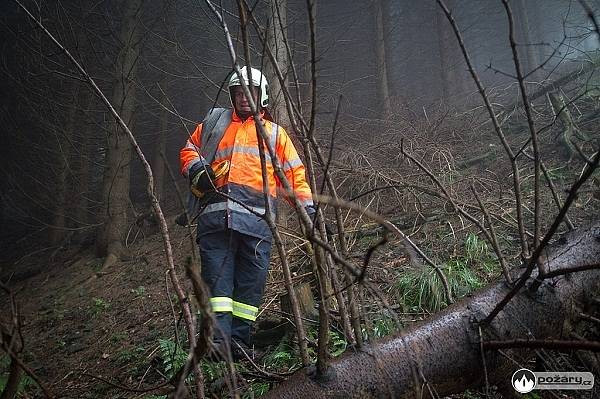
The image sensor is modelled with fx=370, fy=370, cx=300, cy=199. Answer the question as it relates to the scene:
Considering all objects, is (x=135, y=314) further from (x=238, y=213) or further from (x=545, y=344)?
(x=545, y=344)

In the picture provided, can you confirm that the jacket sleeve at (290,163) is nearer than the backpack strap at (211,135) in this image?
Yes

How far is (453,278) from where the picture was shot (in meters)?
3.12

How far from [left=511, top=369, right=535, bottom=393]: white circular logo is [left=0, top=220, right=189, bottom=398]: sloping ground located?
1.77m

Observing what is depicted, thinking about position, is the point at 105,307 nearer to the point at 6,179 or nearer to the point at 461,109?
the point at 6,179

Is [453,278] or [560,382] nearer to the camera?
[560,382]

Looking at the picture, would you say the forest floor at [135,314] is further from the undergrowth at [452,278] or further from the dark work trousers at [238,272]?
the dark work trousers at [238,272]

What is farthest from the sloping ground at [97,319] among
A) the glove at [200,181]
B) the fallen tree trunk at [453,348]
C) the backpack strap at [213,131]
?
the fallen tree trunk at [453,348]

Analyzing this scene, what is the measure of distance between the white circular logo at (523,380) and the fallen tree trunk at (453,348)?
Answer: 3cm

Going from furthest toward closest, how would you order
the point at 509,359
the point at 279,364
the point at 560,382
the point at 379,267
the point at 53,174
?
the point at 53,174
the point at 379,267
the point at 279,364
the point at 560,382
the point at 509,359

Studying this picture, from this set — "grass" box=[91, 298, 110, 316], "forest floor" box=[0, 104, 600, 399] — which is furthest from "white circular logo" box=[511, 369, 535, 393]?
"grass" box=[91, 298, 110, 316]

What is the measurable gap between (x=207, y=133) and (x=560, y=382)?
2712mm

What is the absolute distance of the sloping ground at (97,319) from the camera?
3.29 metres

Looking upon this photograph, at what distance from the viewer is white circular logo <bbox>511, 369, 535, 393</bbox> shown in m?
1.35

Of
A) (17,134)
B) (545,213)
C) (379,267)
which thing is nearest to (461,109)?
(545,213)
